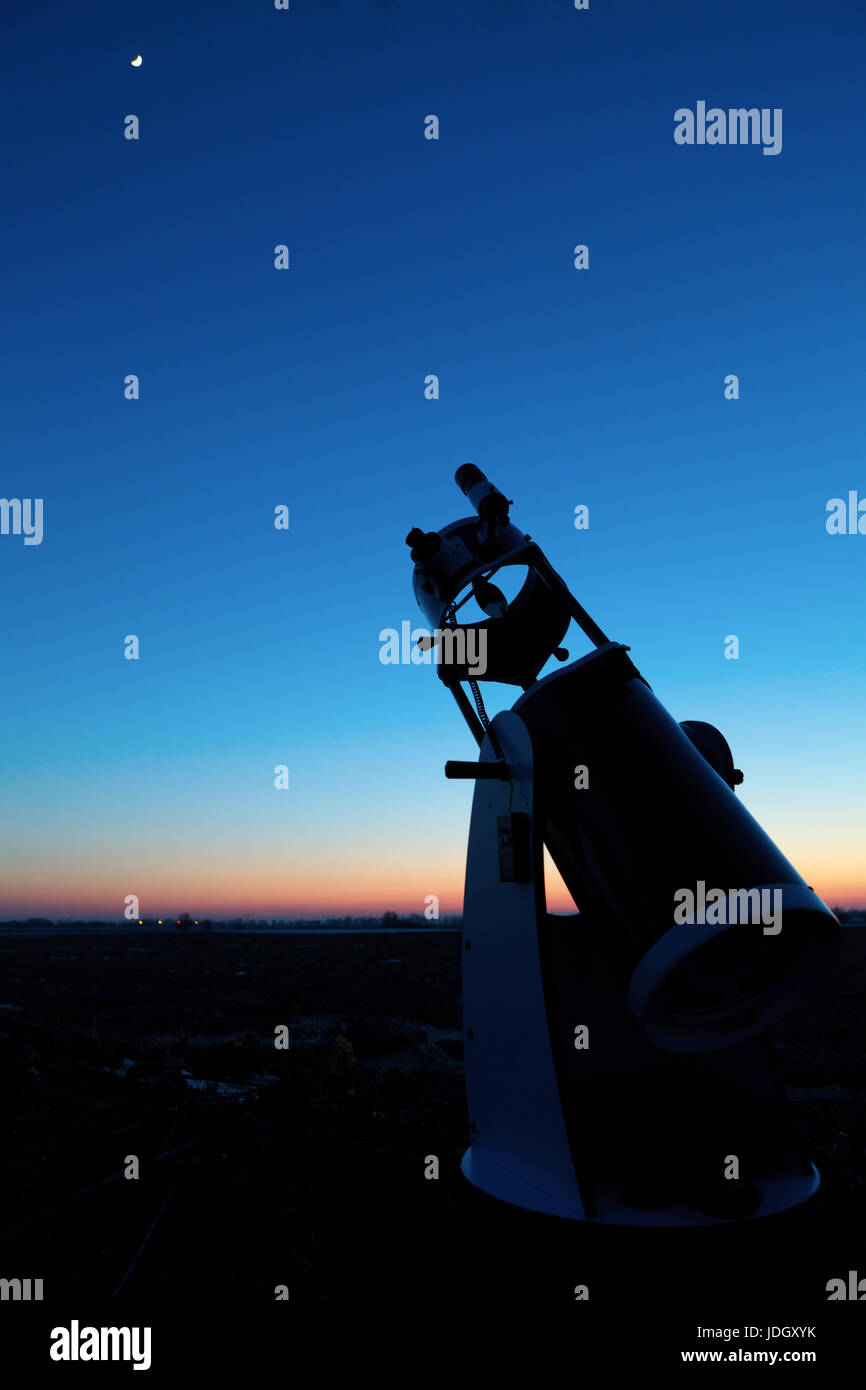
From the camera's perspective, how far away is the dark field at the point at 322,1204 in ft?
10.3

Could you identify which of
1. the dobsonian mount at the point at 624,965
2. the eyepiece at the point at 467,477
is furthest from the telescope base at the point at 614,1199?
the eyepiece at the point at 467,477

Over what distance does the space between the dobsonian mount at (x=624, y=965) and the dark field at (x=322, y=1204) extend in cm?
24

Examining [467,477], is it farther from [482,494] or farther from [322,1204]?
[322,1204]

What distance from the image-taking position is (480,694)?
4184 millimetres

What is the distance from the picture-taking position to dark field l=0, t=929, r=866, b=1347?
3148 mm

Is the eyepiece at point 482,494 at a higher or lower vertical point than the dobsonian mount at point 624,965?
higher

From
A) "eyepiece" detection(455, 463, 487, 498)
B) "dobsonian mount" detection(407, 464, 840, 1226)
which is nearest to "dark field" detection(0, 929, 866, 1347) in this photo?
"dobsonian mount" detection(407, 464, 840, 1226)

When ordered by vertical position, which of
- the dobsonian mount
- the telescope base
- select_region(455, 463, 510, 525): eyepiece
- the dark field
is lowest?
the dark field

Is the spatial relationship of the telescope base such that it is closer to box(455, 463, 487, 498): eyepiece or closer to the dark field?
the dark field

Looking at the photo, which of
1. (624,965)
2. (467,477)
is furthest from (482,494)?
(624,965)

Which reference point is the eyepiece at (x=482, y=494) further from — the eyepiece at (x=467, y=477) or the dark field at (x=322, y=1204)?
the dark field at (x=322, y=1204)

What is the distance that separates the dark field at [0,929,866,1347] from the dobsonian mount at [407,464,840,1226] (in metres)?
0.24
